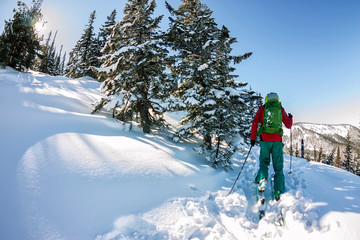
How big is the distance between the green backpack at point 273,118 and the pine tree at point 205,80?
2346 mm

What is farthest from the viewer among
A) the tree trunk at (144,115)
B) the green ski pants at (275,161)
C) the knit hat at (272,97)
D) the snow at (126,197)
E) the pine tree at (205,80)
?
the tree trunk at (144,115)

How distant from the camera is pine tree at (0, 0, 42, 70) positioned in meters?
15.5

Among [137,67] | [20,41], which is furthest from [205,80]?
[20,41]

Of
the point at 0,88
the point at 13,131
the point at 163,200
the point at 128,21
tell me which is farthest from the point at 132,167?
the point at 128,21

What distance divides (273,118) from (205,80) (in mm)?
4680

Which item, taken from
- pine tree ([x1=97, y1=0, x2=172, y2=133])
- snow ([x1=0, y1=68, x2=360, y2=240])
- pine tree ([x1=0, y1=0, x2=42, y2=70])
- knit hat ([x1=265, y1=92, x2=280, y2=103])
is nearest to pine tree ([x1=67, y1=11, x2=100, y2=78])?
pine tree ([x1=0, y1=0, x2=42, y2=70])

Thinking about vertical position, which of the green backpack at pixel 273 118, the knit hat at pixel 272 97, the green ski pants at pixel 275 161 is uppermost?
the knit hat at pixel 272 97

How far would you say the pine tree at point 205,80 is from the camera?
22.6 feet

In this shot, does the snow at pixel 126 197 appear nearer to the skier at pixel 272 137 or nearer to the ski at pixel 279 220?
the ski at pixel 279 220

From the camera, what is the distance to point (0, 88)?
6.94 meters

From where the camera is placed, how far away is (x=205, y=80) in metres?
8.33

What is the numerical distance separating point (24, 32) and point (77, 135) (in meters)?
20.8

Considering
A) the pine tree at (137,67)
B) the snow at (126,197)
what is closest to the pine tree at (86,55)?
the pine tree at (137,67)

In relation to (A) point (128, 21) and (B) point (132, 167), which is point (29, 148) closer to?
(B) point (132, 167)
